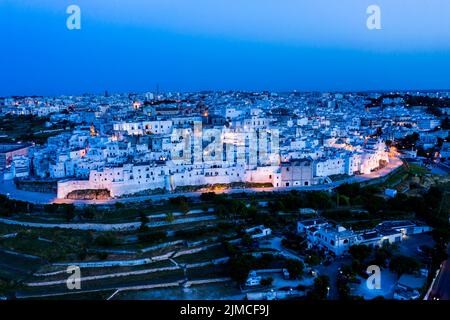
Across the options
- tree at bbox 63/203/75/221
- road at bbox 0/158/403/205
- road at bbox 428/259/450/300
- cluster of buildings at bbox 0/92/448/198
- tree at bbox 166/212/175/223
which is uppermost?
cluster of buildings at bbox 0/92/448/198

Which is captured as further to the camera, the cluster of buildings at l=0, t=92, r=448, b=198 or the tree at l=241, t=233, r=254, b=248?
the cluster of buildings at l=0, t=92, r=448, b=198

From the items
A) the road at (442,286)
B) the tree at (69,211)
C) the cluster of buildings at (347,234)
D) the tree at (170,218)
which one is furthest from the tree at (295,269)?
the tree at (69,211)

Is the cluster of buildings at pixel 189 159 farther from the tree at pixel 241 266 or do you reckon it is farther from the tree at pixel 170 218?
the tree at pixel 241 266

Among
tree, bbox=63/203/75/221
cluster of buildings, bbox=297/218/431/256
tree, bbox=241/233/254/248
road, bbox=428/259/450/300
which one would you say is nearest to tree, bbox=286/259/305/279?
cluster of buildings, bbox=297/218/431/256

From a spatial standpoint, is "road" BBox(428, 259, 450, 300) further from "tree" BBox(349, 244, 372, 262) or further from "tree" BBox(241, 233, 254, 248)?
"tree" BBox(241, 233, 254, 248)

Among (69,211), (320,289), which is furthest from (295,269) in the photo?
(69,211)

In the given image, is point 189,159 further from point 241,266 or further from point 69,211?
point 241,266
